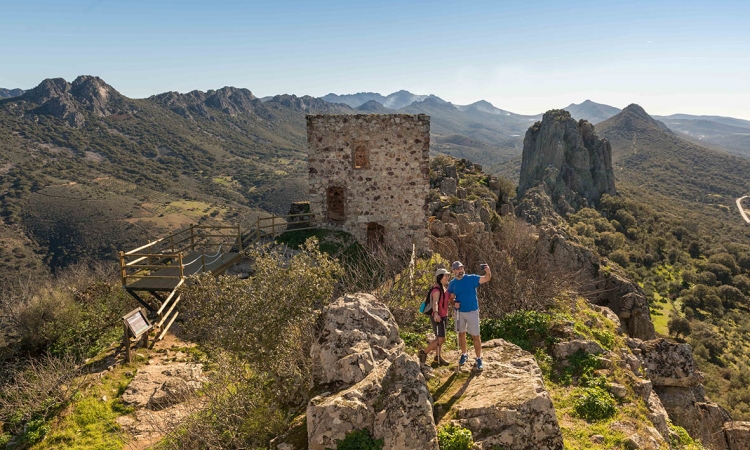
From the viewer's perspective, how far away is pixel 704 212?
92438 mm

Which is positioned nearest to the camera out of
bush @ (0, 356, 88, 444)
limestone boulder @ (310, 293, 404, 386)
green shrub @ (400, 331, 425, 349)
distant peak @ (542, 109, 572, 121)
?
limestone boulder @ (310, 293, 404, 386)

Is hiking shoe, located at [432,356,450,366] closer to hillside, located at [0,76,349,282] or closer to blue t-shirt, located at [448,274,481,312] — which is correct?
blue t-shirt, located at [448,274,481,312]

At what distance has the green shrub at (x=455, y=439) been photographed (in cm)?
557

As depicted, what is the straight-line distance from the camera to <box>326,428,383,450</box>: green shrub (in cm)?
528

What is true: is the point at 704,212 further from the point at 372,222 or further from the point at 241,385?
the point at 241,385

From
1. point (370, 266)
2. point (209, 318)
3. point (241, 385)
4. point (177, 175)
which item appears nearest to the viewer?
point (241, 385)

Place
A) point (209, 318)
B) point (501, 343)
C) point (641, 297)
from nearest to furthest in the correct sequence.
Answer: point (209, 318)
point (501, 343)
point (641, 297)

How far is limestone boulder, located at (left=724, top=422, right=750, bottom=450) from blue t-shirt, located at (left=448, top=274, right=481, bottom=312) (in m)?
9.83

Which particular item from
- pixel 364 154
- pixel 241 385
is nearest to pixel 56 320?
pixel 241 385

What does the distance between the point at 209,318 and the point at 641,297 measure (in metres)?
21.4

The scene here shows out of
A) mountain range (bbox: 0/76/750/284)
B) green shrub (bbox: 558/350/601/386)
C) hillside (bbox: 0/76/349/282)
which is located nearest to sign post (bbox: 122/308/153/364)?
green shrub (bbox: 558/350/601/386)

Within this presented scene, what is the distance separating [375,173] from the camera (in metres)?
18.2

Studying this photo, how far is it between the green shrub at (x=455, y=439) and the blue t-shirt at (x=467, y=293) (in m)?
2.45

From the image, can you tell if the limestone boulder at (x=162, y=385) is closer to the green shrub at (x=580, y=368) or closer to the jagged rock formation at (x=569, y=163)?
the green shrub at (x=580, y=368)
